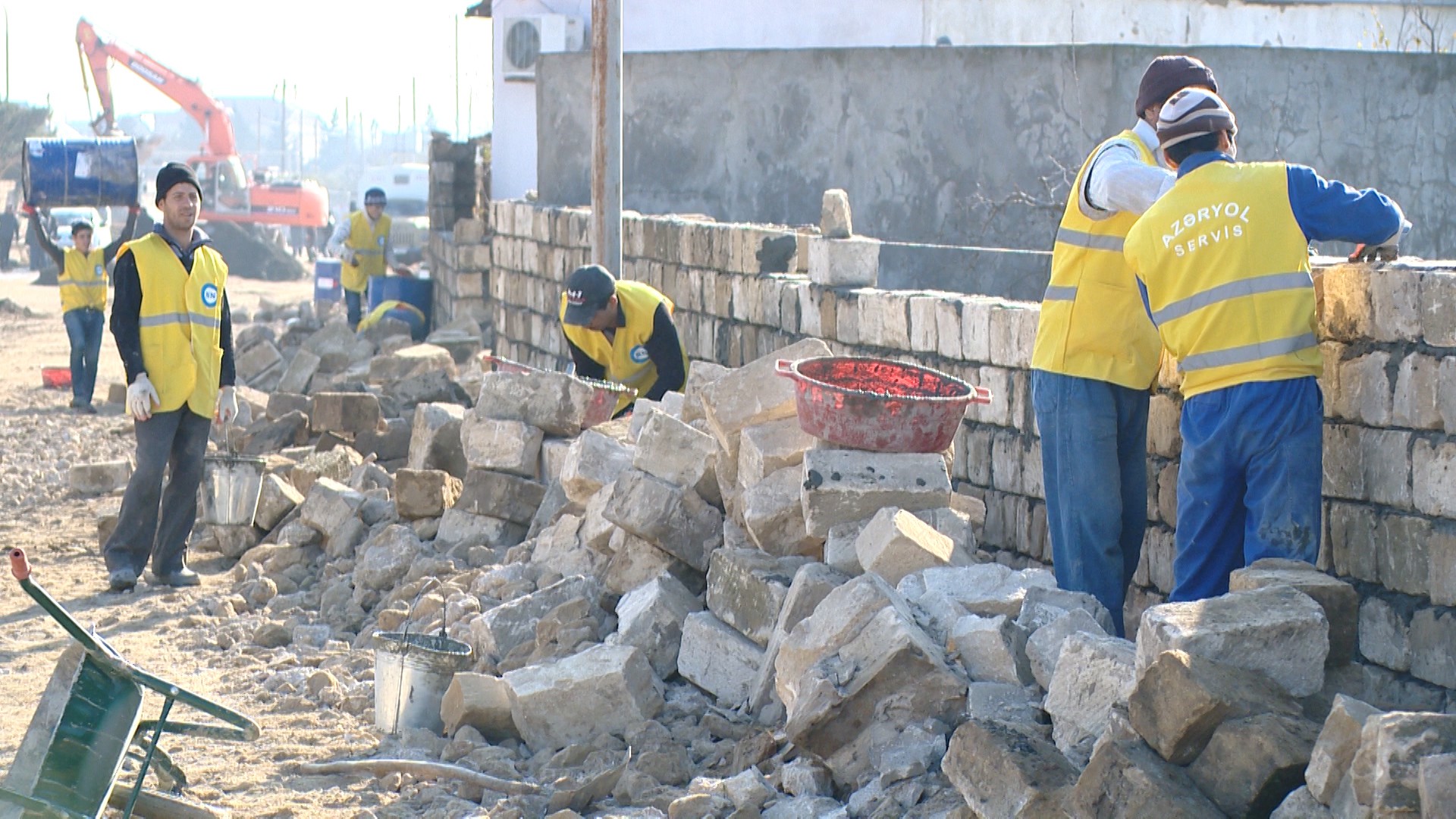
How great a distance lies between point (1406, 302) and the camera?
4.27 metres

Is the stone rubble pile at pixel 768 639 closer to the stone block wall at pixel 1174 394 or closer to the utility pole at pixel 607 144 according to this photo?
the stone block wall at pixel 1174 394

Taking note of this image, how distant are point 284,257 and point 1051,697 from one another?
3122 cm

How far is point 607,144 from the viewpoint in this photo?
954cm

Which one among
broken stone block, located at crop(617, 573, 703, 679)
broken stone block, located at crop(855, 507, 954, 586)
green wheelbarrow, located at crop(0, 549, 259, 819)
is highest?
broken stone block, located at crop(855, 507, 954, 586)

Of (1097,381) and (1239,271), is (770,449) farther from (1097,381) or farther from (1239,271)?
(1239,271)

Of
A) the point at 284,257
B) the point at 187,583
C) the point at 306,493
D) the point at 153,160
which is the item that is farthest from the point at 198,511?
the point at 153,160

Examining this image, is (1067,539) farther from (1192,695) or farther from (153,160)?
(153,160)

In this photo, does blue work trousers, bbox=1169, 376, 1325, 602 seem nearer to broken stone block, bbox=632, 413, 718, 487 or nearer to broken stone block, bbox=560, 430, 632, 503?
broken stone block, bbox=632, 413, 718, 487

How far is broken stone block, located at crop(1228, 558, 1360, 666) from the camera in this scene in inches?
145

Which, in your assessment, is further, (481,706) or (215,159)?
(215,159)

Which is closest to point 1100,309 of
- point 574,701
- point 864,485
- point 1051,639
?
point 864,485

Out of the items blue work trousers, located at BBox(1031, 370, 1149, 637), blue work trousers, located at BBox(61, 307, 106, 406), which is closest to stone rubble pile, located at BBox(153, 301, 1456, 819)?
blue work trousers, located at BBox(1031, 370, 1149, 637)

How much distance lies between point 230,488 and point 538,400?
1.59 metres

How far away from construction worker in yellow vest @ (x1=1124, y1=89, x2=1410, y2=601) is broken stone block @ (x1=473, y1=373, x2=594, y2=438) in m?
3.53
